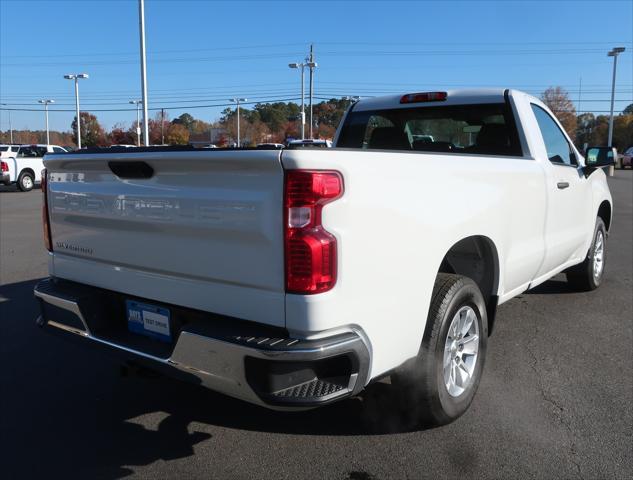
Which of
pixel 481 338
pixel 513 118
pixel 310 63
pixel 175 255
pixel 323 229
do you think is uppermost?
pixel 310 63

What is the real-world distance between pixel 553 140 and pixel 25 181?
23.2 metres

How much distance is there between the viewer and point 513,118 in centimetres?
455

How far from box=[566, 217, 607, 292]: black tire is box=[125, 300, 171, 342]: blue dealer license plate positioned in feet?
15.8

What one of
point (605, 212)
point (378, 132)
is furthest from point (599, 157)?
point (378, 132)

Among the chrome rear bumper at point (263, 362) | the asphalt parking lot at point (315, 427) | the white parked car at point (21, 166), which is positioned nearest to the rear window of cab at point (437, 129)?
the asphalt parking lot at point (315, 427)

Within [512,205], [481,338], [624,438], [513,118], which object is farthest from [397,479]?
[513,118]

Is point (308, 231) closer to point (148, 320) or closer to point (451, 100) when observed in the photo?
point (148, 320)

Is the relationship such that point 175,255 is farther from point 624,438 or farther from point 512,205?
point 624,438

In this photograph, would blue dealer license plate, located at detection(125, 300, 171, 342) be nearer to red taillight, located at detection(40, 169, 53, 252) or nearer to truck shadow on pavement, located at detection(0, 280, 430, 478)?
truck shadow on pavement, located at detection(0, 280, 430, 478)

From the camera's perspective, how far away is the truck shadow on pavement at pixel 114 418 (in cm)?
307

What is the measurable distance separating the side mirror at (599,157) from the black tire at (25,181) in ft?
74.7

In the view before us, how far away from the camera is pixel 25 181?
23.3 m

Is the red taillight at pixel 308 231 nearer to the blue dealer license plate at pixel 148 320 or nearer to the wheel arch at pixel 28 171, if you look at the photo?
the blue dealer license plate at pixel 148 320

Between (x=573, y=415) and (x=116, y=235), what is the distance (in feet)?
9.67
